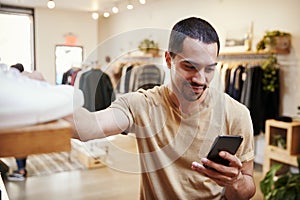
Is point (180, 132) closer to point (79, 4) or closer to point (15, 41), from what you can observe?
point (15, 41)

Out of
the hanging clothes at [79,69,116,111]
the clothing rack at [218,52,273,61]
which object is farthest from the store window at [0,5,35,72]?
the clothing rack at [218,52,273,61]

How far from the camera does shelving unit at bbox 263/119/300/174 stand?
11.6ft

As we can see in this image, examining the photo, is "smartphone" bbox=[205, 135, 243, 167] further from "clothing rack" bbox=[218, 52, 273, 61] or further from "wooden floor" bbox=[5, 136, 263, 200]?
"clothing rack" bbox=[218, 52, 273, 61]

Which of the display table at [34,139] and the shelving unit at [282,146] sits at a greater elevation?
the display table at [34,139]

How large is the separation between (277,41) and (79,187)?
116 inches

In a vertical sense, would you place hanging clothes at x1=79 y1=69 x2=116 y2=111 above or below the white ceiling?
below

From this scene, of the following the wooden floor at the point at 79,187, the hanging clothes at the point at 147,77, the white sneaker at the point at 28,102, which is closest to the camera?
the white sneaker at the point at 28,102

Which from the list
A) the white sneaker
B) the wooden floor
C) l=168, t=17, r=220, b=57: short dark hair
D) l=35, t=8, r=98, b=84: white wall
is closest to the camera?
the white sneaker

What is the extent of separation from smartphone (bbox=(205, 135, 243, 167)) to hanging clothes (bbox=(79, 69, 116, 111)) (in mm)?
305

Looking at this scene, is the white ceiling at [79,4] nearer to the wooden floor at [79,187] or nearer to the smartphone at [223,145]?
the wooden floor at [79,187]

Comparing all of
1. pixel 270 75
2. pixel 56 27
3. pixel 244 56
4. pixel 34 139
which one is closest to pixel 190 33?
pixel 34 139

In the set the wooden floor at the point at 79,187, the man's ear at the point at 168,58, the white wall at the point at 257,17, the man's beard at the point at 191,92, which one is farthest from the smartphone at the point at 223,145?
the white wall at the point at 257,17

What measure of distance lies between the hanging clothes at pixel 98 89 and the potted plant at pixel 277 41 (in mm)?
3395

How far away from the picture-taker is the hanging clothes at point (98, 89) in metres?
0.70
